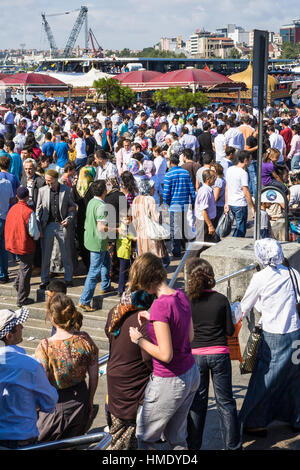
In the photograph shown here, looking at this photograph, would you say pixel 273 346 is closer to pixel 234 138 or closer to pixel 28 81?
pixel 234 138

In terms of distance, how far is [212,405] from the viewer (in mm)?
5535

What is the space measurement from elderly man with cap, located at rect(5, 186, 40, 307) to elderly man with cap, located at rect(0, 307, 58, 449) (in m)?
4.26

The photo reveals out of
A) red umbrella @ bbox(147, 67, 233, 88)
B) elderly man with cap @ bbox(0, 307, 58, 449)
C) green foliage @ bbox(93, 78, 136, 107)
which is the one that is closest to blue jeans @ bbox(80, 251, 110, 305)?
elderly man with cap @ bbox(0, 307, 58, 449)

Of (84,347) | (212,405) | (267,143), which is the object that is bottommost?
(212,405)

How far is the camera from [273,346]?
15.7ft

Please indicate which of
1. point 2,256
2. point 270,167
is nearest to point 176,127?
point 270,167

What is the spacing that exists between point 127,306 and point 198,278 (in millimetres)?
666

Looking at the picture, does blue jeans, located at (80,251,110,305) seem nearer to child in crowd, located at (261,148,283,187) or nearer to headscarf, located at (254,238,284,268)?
headscarf, located at (254,238,284,268)

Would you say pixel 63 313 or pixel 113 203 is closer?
pixel 63 313

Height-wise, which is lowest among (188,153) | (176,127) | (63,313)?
(63,313)

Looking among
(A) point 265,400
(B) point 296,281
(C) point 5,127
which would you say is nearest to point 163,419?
(A) point 265,400
